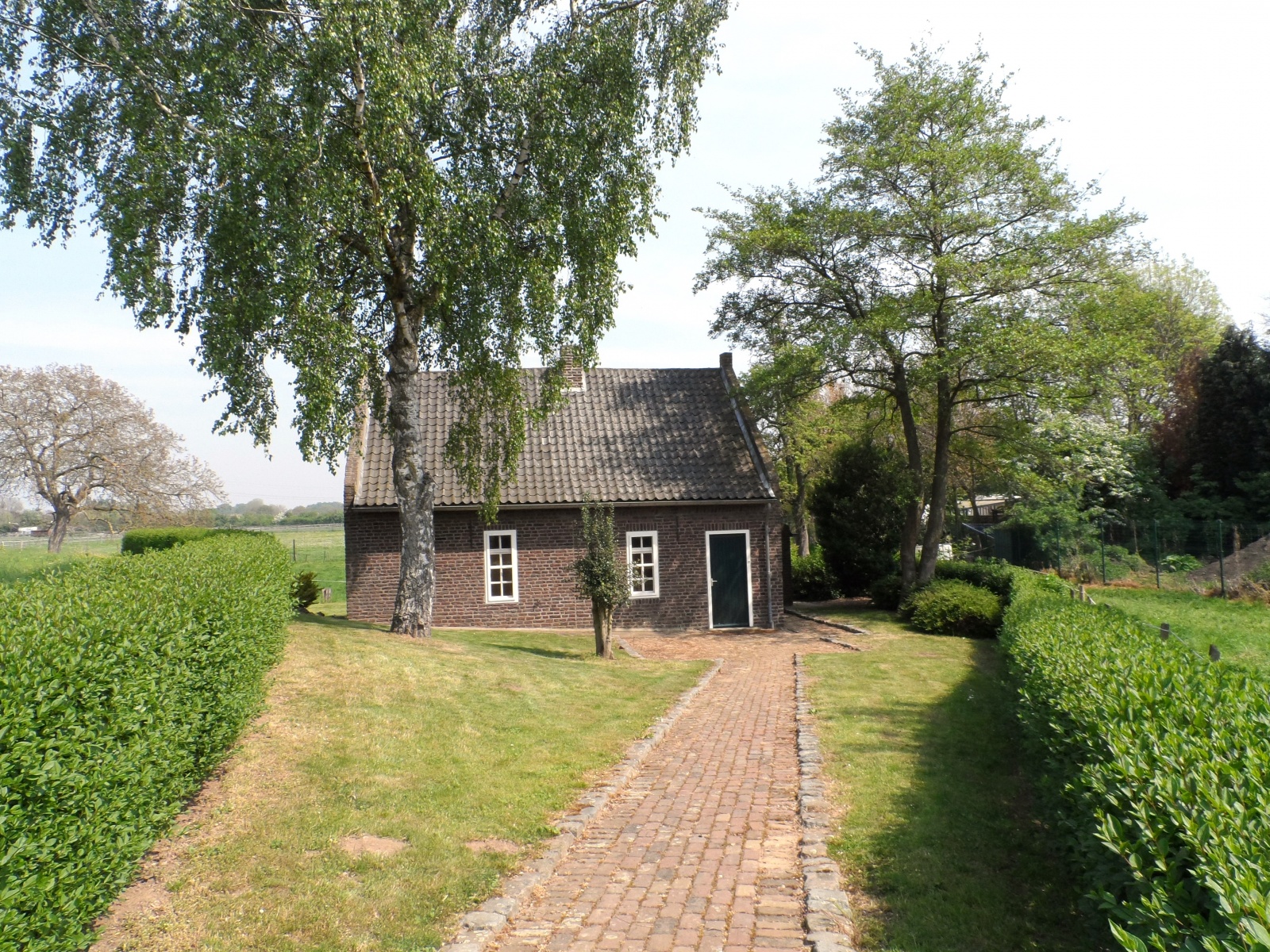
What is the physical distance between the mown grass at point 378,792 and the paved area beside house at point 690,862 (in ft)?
1.66

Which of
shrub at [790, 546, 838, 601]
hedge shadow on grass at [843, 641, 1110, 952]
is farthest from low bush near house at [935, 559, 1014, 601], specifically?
hedge shadow on grass at [843, 641, 1110, 952]

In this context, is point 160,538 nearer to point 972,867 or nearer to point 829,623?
point 972,867

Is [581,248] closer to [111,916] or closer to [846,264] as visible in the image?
[846,264]

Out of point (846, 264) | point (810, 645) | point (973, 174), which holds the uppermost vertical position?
point (973, 174)

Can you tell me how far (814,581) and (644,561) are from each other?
10.8 meters

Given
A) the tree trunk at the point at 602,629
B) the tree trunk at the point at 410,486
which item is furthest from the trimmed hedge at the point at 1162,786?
the tree trunk at the point at 410,486

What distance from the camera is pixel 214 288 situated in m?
12.5

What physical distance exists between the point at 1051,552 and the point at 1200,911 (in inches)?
1090

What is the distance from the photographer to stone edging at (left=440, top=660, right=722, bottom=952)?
495 centimetres

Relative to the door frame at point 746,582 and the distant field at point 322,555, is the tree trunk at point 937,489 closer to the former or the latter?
the door frame at point 746,582

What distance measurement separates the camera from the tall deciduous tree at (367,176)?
12.0m

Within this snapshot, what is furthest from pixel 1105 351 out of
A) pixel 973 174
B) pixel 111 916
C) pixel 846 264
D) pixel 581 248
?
pixel 111 916

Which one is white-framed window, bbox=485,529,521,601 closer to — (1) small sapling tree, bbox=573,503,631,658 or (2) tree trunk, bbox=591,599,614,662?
(2) tree trunk, bbox=591,599,614,662

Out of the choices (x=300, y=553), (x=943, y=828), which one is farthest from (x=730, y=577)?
(x=300, y=553)
